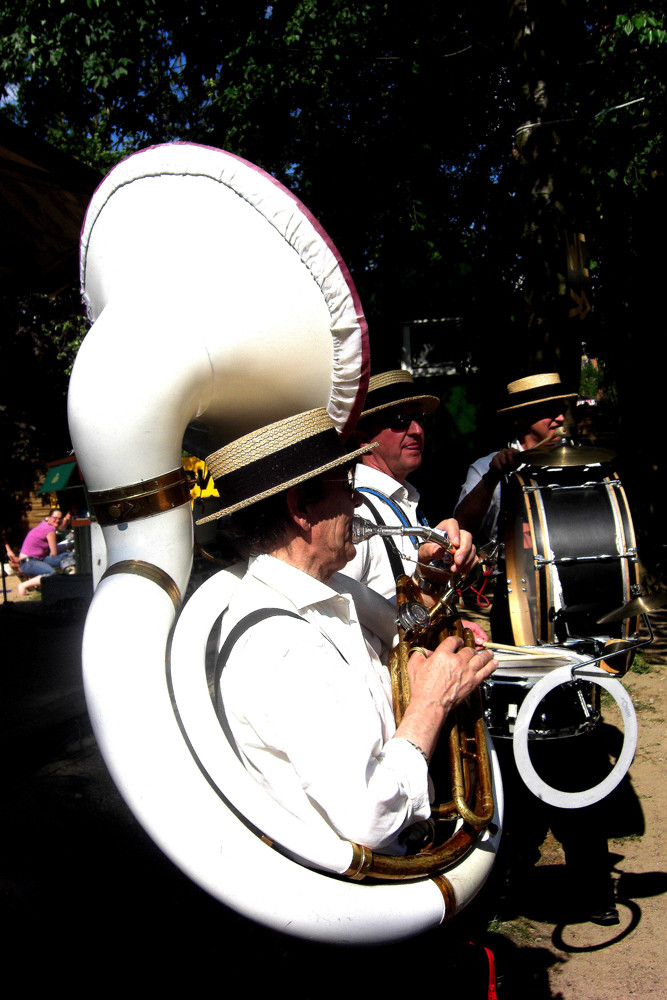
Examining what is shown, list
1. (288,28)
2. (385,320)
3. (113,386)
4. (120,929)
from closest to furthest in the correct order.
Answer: (113,386) < (120,929) < (288,28) < (385,320)

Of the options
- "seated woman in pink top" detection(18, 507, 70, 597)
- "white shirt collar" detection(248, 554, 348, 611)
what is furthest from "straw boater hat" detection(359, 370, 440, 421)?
"seated woman in pink top" detection(18, 507, 70, 597)

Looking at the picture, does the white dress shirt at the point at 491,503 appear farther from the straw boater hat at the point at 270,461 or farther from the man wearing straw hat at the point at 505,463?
the straw boater hat at the point at 270,461

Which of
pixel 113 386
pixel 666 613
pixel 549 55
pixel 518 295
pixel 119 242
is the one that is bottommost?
pixel 666 613

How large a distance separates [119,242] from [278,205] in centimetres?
34

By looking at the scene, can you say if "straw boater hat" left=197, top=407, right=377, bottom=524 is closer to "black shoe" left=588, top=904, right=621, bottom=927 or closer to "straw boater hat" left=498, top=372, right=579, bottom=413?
"straw boater hat" left=498, top=372, right=579, bottom=413

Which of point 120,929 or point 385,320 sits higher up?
point 385,320

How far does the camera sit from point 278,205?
4.76 ft

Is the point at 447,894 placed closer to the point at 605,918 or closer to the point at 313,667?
the point at 313,667

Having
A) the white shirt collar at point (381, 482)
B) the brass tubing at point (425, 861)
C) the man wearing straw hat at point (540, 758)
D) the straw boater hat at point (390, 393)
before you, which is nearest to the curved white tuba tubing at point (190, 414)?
the brass tubing at point (425, 861)

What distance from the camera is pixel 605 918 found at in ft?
9.66

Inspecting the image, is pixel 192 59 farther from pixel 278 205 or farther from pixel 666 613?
pixel 666 613

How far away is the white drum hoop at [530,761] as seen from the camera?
214cm

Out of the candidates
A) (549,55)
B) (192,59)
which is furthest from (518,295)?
(192,59)

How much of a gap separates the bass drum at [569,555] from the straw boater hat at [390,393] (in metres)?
0.56
